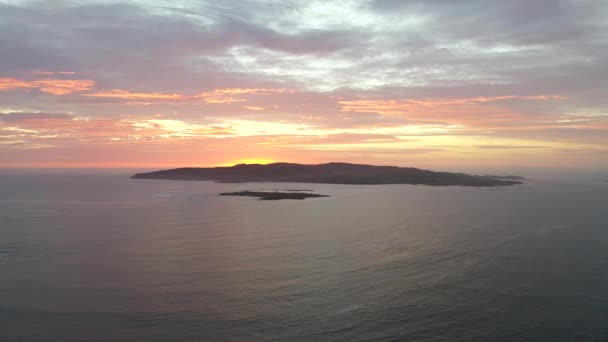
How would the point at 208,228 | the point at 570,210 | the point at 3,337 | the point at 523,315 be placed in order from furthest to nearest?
the point at 570,210 < the point at 208,228 < the point at 523,315 < the point at 3,337

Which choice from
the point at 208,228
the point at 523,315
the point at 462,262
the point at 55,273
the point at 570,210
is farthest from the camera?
the point at 570,210

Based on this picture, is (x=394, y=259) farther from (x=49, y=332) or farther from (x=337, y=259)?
(x=49, y=332)

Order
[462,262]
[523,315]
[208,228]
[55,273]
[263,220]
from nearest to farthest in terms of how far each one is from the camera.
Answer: [523,315]
[55,273]
[462,262]
[208,228]
[263,220]

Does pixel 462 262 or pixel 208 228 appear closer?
pixel 462 262

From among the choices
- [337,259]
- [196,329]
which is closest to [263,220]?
[337,259]

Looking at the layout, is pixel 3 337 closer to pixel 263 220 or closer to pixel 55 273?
pixel 55 273

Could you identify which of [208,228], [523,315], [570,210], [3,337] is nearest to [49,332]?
[3,337]
